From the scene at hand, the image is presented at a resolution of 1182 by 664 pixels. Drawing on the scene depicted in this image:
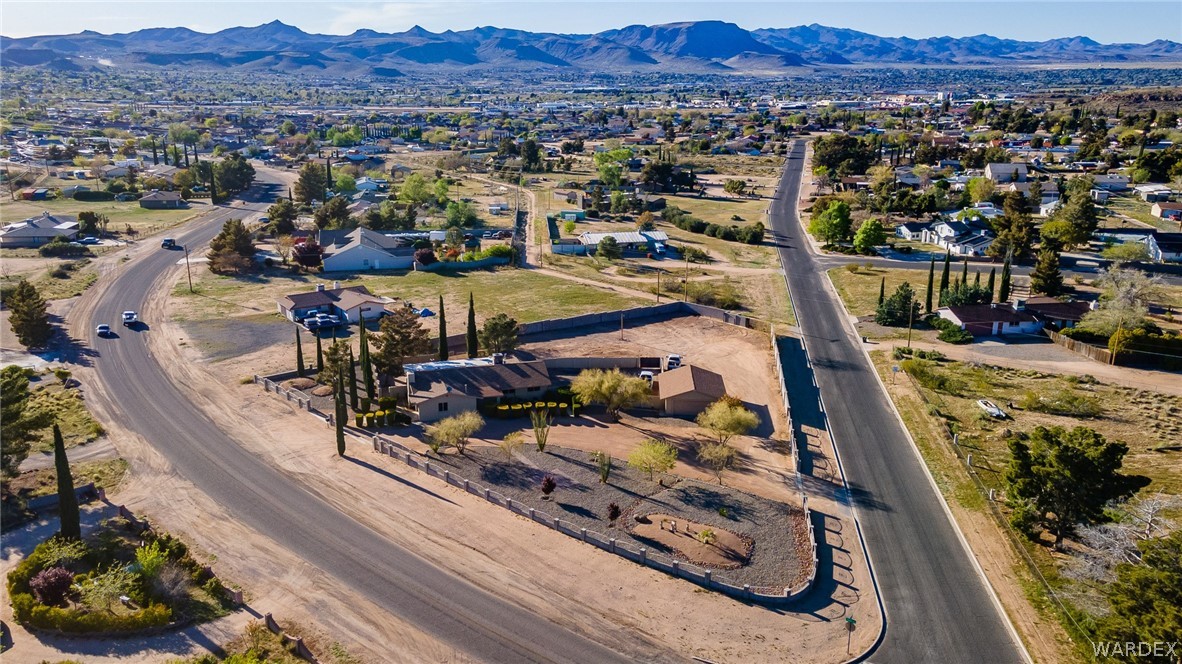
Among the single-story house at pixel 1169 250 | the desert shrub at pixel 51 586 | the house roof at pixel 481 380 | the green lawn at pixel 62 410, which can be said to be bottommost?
the green lawn at pixel 62 410

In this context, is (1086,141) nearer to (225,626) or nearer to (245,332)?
(245,332)

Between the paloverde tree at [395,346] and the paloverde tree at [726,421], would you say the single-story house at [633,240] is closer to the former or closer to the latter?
the paloverde tree at [395,346]

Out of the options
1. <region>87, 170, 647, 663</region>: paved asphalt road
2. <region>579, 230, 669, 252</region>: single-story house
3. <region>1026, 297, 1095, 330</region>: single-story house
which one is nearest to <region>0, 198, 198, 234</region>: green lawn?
<region>87, 170, 647, 663</region>: paved asphalt road

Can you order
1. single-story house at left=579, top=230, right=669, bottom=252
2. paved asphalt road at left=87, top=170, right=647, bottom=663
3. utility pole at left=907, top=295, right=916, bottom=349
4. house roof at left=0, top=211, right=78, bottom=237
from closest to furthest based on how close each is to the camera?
paved asphalt road at left=87, top=170, right=647, bottom=663 → utility pole at left=907, top=295, right=916, bottom=349 → single-story house at left=579, top=230, right=669, bottom=252 → house roof at left=0, top=211, right=78, bottom=237

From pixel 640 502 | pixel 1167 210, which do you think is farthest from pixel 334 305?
pixel 1167 210

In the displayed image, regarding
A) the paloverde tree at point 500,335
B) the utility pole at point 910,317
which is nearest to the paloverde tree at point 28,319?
the paloverde tree at point 500,335

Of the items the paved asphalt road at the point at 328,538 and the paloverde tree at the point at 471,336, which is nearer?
the paved asphalt road at the point at 328,538

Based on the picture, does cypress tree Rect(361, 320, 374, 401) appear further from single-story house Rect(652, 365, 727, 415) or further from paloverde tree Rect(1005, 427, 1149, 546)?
paloverde tree Rect(1005, 427, 1149, 546)

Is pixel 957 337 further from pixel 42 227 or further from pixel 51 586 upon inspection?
pixel 42 227
